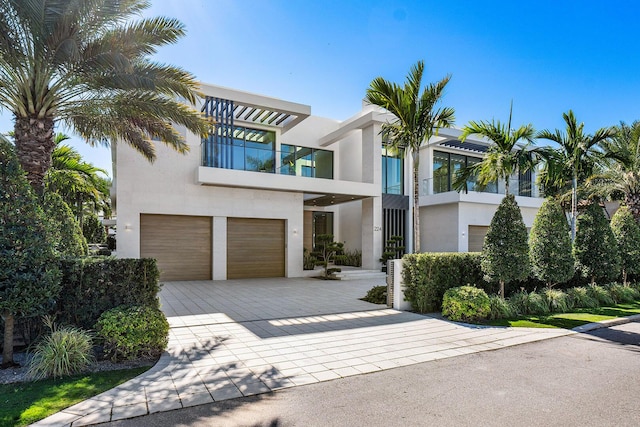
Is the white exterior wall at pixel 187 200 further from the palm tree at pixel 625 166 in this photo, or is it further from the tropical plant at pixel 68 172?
the palm tree at pixel 625 166

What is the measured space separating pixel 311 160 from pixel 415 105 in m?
11.6

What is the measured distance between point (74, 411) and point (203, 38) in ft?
30.8

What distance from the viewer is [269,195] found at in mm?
16031

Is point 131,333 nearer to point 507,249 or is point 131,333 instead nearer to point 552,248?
point 507,249

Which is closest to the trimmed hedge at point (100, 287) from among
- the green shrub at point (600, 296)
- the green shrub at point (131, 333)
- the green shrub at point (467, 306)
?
the green shrub at point (131, 333)

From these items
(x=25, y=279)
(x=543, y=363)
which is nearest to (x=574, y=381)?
(x=543, y=363)

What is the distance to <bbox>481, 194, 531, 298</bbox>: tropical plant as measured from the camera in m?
8.93

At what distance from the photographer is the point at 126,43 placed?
7.70 metres

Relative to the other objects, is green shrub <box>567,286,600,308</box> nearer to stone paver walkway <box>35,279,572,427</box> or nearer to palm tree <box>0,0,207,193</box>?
stone paver walkway <box>35,279,572,427</box>

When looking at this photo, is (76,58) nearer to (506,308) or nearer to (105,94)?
(105,94)

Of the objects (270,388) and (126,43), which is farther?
(126,43)

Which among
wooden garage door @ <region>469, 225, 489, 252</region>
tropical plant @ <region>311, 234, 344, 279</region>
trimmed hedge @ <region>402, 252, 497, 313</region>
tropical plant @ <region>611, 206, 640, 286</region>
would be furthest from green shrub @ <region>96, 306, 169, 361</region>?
wooden garage door @ <region>469, 225, 489, 252</region>

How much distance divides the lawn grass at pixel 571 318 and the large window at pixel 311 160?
11.1 m

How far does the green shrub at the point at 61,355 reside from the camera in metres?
4.74
